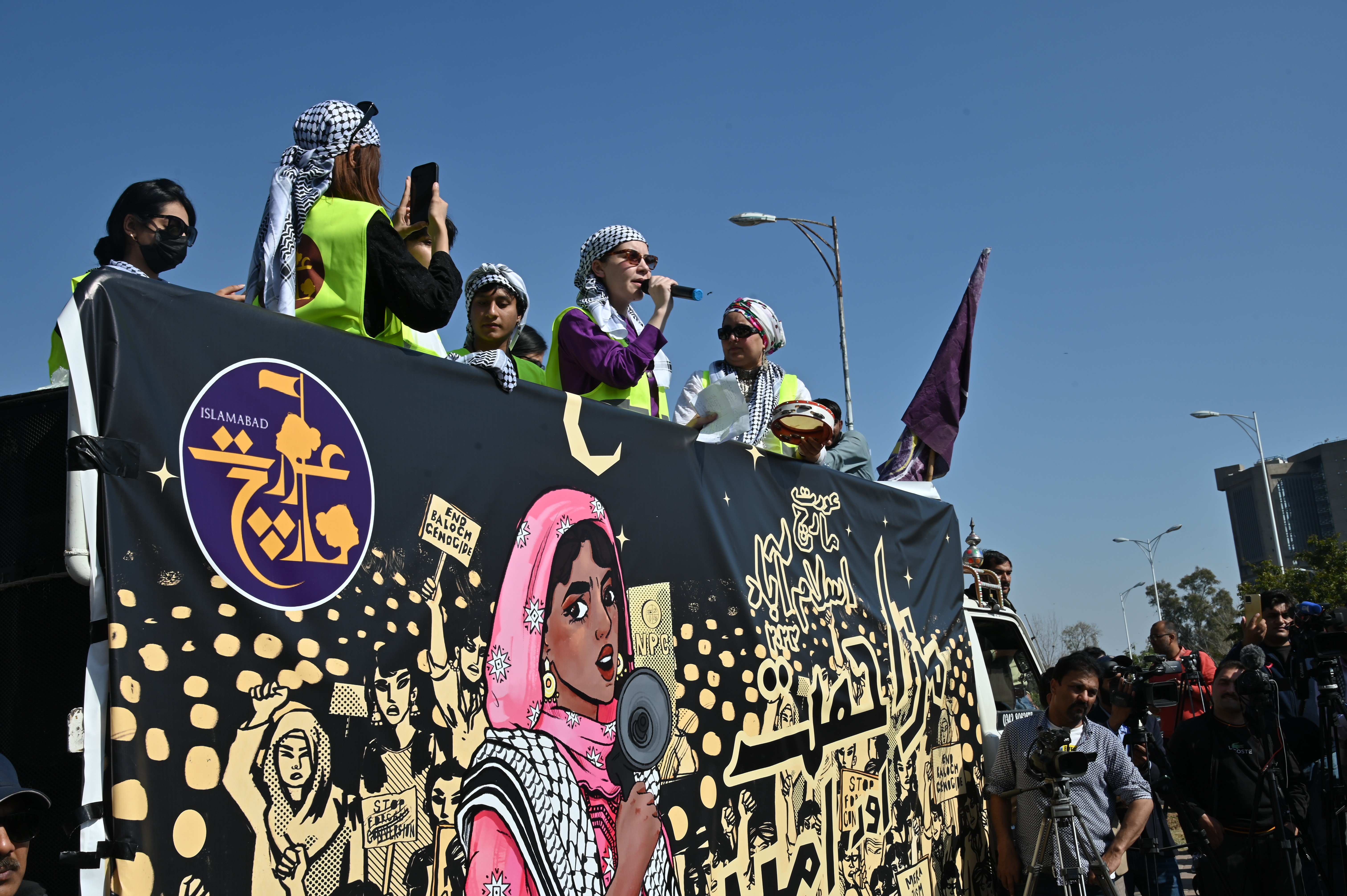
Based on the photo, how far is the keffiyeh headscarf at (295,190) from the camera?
2799 mm

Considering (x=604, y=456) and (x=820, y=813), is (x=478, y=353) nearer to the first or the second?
(x=604, y=456)

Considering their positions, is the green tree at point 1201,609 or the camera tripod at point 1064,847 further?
the green tree at point 1201,609

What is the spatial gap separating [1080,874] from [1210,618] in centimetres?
7268

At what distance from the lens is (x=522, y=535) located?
291 centimetres

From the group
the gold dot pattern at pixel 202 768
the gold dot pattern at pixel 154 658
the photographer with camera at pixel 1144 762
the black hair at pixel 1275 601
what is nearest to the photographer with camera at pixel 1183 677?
the photographer with camera at pixel 1144 762

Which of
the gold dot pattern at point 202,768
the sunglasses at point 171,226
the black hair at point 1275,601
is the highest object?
the sunglasses at point 171,226

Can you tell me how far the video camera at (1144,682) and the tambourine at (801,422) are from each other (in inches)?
95.8

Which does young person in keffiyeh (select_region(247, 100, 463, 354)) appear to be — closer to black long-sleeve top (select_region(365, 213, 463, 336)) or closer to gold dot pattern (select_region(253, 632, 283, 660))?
black long-sleeve top (select_region(365, 213, 463, 336))

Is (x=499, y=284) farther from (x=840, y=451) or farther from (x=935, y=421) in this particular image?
(x=935, y=421)

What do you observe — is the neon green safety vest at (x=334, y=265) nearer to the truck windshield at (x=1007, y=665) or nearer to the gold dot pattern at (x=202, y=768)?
the gold dot pattern at (x=202, y=768)

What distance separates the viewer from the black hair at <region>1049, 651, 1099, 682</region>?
16.7 ft

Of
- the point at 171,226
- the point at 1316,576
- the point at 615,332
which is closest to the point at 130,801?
the point at 171,226

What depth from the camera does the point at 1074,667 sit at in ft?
16.8

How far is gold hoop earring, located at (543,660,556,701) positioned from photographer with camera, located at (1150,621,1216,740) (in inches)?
174
